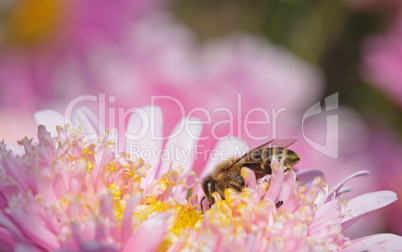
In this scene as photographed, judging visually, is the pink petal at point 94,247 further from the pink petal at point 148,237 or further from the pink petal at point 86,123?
the pink petal at point 86,123

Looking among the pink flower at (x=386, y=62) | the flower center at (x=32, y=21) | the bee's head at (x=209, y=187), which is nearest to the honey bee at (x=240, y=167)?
the bee's head at (x=209, y=187)

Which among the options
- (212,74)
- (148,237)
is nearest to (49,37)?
(212,74)

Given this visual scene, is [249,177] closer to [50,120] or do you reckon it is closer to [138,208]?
[138,208]

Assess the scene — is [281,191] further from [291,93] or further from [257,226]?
[291,93]

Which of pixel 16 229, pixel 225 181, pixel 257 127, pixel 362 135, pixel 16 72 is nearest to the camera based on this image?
pixel 16 229

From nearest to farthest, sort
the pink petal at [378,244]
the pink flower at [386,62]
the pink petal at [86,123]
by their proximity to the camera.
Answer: the pink petal at [378,244], the pink petal at [86,123], the pink flower at [386,62]

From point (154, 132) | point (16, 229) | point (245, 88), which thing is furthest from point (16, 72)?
point (16, 229)
